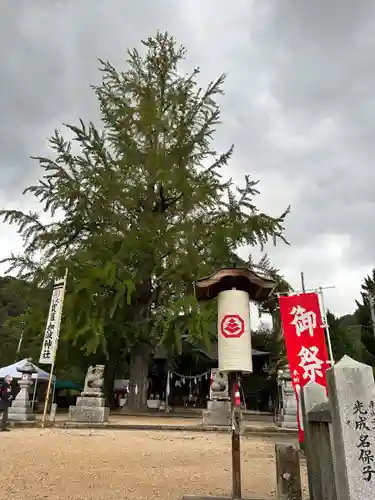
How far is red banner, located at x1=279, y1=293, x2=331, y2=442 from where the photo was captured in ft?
26.4

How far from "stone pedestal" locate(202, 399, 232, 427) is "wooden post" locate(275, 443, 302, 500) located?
9.00 metres

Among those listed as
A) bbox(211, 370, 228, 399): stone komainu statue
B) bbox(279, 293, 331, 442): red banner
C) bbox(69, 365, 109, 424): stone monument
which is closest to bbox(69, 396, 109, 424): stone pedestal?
bbox(69, 365, 109, 424): stone monument

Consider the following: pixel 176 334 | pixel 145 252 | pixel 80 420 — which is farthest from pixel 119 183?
pixel 80 420

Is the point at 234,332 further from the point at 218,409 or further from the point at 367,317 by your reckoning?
the point at 367,317

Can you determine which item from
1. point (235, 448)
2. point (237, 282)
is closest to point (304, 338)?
point (237, 282)

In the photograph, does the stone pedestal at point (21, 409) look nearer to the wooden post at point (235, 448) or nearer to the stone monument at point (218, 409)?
the stone monument at point (218, 409)

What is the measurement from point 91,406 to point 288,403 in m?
5.96

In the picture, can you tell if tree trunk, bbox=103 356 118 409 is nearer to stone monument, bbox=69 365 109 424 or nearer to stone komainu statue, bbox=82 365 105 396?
stone komainu statue, bbox=82 365 105 396

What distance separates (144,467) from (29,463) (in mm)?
1738

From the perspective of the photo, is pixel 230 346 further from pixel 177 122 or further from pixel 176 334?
pixel 177 122

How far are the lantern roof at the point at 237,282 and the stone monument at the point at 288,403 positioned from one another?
7.91m

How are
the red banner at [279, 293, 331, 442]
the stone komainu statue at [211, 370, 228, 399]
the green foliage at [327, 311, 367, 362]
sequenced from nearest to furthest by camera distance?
the red banner at [279, 293, 331, 442] → the stone komainu statue at [211, 370, 228, 399] → the green foliage at [327, 311, 367, 362]

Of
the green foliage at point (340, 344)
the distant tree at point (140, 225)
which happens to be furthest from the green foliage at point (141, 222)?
the green foliage at point (340, 344)

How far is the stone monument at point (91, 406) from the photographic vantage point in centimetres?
1280
